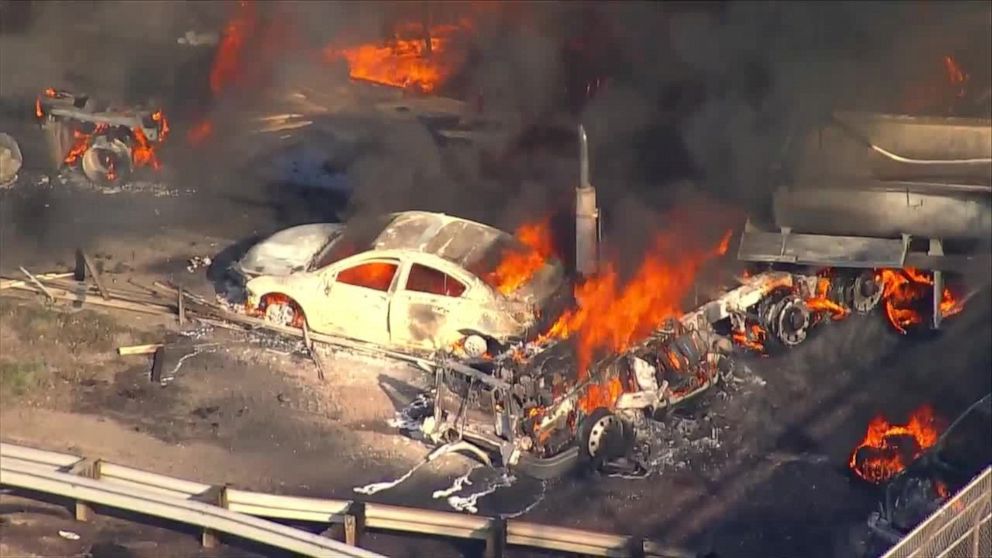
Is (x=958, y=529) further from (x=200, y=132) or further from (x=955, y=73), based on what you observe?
(x=200, y=132)

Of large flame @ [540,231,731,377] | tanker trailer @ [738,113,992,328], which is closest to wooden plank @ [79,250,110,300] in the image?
large flame @ [540,231,731,377]

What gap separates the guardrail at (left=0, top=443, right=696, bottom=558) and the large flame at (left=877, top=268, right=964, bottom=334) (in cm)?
383

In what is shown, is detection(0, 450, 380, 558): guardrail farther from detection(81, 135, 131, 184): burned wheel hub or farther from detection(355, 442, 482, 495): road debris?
detection(81, 135, 131, 184): burned wheel hub

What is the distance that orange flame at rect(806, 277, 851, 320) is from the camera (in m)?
10.1

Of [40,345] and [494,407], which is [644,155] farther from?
[40,345]

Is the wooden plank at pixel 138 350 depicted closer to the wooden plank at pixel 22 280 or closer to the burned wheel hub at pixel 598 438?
the wooden plank at pixel 22 280

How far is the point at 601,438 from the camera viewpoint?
26.7 ft

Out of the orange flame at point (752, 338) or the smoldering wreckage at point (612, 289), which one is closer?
the smoldering wreckage at point (612, 289)

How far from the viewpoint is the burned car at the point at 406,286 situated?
9359 millimetres

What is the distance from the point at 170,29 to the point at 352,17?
2.14 metres

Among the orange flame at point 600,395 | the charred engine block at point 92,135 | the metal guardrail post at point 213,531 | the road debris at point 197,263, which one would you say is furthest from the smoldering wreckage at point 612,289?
the charred engine block at point 92,135

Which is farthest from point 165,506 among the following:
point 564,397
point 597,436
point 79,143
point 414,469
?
point 79,143

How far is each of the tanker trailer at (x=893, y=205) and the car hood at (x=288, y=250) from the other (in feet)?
11.2

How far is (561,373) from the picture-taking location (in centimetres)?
870
